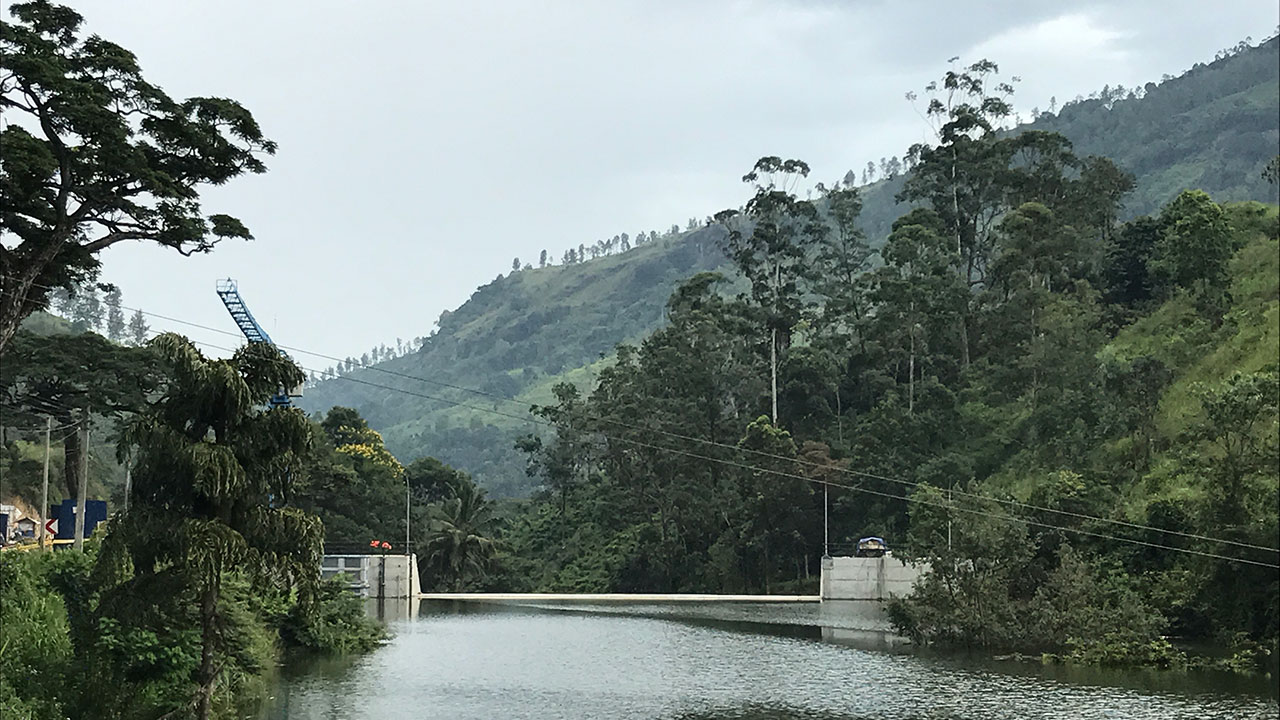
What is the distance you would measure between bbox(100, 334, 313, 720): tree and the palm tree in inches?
2755

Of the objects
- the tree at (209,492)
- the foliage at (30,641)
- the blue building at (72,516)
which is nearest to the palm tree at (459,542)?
the blue building at (72,516)

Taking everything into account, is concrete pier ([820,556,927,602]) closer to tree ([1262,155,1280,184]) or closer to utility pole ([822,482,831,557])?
utility pole ([822,482,831,557])

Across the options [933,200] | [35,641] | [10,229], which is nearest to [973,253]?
[933,200]

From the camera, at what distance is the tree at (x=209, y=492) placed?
921 inches

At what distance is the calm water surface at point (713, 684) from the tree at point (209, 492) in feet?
29.9

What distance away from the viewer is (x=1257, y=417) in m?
35.2

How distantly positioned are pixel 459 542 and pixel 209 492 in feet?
236

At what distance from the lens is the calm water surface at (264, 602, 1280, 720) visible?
34125mm

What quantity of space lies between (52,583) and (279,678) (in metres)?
10.4

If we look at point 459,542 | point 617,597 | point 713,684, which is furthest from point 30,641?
point 459,542

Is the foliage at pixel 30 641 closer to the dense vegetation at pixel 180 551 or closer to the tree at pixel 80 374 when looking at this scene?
the dense vegetation at pixel 180 551

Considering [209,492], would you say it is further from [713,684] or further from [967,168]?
[967,168]

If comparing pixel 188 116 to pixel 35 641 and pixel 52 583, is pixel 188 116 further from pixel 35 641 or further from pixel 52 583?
pixel 35 641

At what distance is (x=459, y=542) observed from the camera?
94.4m
